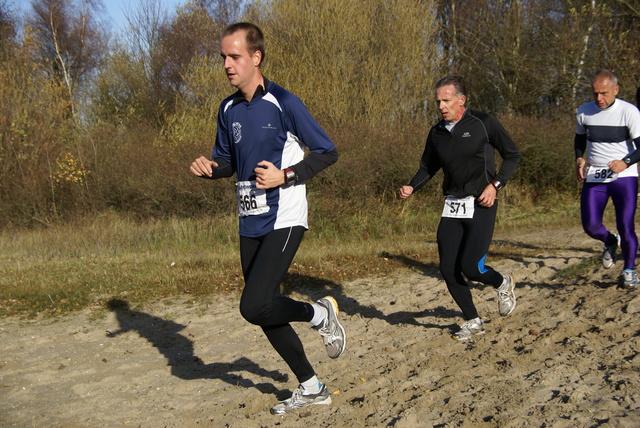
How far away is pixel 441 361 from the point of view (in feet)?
17.8

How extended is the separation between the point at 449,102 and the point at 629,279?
9.50 feet

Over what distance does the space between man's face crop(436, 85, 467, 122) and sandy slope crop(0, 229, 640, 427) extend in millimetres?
2053

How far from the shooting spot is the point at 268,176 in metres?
4.02

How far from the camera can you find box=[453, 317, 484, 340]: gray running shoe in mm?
6000

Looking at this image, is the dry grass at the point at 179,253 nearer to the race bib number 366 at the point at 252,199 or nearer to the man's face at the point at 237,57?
the race bib number 366 at the point at 252,199

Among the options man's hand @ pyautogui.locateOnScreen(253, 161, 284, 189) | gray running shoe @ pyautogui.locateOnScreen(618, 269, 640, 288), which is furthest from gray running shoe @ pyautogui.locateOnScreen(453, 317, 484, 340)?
man's hand @ pyautogui.locateOnScreen(253, 161, 284, 189)

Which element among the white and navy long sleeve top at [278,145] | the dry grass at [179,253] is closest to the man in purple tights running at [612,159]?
the dry grass at [179,253]

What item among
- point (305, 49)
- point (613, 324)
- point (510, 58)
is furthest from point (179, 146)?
point (613, 324)

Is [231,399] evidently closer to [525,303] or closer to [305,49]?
[525,303]

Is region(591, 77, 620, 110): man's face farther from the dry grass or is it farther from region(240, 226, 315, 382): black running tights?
region(240, 226, 315, 382): black running tights

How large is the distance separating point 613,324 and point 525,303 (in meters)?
1.64

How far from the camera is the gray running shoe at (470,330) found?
6.00m

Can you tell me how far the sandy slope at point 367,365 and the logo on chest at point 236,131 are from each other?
194 centimetres

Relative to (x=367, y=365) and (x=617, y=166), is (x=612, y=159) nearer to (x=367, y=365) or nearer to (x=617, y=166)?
(x=617, y=166)
